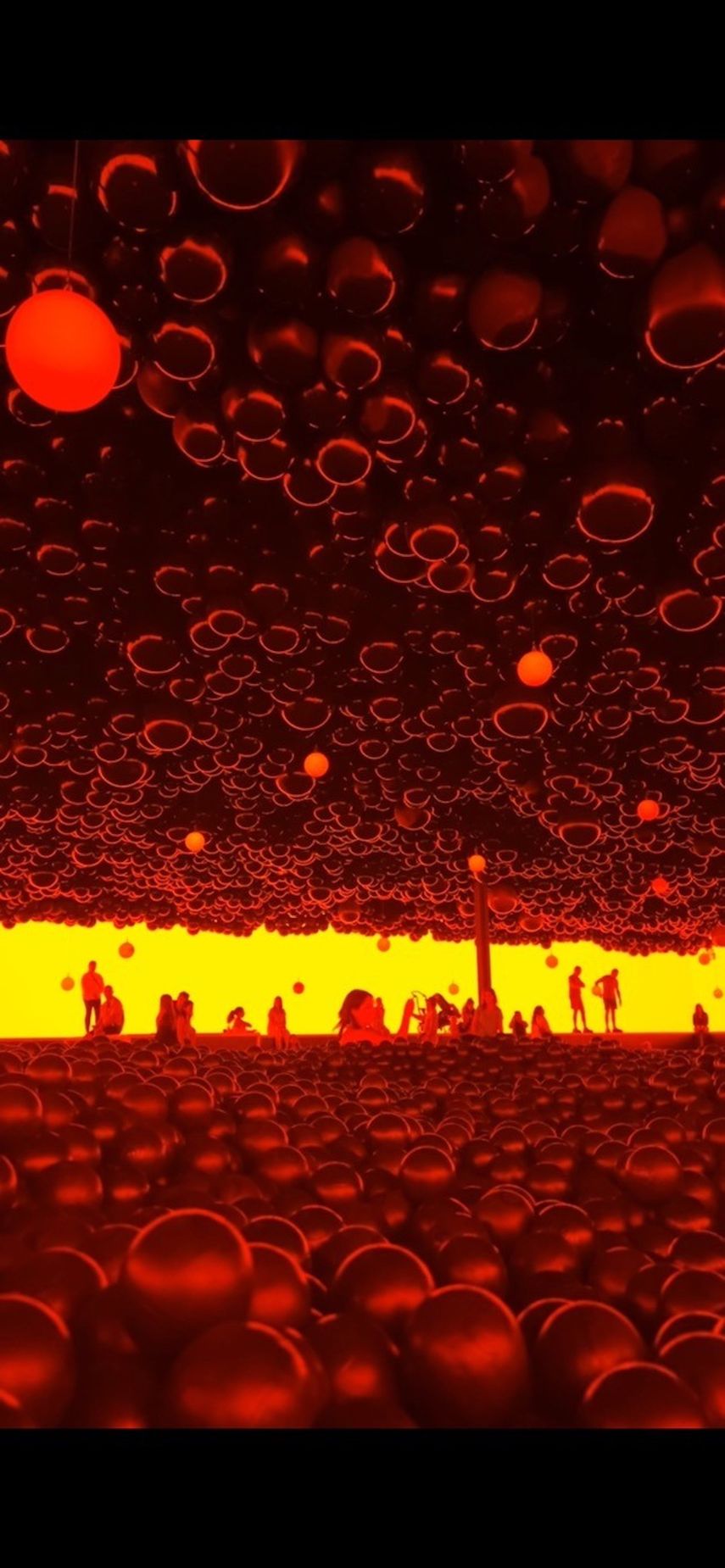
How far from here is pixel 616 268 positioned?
7.07 feet

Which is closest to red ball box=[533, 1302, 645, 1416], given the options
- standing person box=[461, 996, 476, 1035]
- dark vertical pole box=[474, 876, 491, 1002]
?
dark vertical pole box=[474, 876, 491, 1002]

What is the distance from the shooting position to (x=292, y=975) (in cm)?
1855

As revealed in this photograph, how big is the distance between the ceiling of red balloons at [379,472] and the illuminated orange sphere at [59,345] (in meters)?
0.32

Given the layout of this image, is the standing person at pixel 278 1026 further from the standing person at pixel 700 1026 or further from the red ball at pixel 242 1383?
the red ball at pixel 242 1383

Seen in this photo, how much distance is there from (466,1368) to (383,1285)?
333mm

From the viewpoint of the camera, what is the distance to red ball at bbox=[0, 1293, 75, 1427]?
1.20 m

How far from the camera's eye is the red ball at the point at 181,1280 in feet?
4.30

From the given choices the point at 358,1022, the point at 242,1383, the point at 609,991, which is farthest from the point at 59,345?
the point at 609,991

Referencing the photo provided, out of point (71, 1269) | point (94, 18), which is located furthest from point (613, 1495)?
point (94, 18)

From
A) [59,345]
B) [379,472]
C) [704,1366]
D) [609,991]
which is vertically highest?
[379,472]

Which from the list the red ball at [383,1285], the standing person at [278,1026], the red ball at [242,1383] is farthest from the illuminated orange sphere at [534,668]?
the standing person at [278,1026]

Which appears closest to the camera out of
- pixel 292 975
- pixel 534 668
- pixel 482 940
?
pixel 534 668

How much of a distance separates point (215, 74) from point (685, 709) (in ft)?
14.5

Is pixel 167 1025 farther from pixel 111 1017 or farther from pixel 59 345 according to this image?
pixel 59 345
